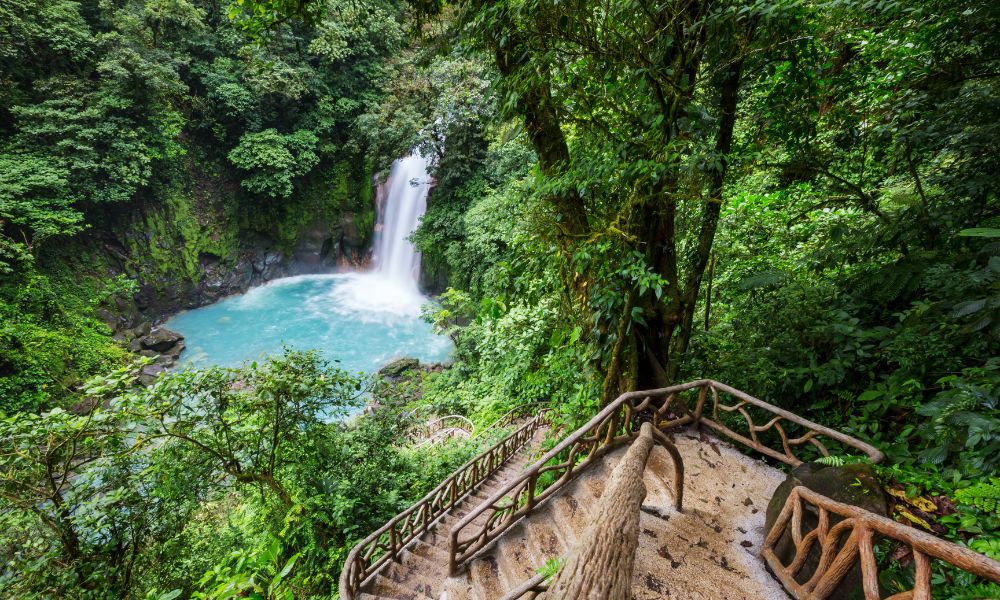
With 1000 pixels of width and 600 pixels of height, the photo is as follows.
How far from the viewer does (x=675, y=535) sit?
3.04m

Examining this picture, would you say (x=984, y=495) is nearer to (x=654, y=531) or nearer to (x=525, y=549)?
(x=654, y=531)

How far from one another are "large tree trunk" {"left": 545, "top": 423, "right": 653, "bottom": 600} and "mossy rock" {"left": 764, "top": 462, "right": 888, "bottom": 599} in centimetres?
133

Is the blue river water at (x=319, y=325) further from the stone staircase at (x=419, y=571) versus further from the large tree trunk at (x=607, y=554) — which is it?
the large tree trunk at (x=607, y=554)

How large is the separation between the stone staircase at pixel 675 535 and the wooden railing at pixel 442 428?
21.2ft

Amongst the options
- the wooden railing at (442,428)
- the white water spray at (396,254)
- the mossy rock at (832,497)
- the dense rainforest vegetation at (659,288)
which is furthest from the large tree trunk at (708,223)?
the white water spray at (396,254)

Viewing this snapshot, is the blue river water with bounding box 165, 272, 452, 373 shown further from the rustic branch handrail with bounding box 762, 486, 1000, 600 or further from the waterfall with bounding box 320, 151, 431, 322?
the rustic branch handrail with bounding box 762, 486, 1000, 600

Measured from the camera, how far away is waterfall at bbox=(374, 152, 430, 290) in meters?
20.2

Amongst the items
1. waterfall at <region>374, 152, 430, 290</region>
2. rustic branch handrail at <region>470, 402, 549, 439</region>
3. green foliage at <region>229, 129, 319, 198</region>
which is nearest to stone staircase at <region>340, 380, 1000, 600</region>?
rustic branch handrail at <region>470, 402, 549, 439</region>

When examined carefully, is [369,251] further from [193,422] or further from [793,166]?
[793,166]

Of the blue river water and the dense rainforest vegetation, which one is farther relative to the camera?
the blue river water

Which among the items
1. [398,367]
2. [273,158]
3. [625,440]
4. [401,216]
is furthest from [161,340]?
[625,440]

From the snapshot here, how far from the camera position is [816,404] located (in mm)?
3725

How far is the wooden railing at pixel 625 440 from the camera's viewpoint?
3.00 metres

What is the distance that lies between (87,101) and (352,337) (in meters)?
12.1
